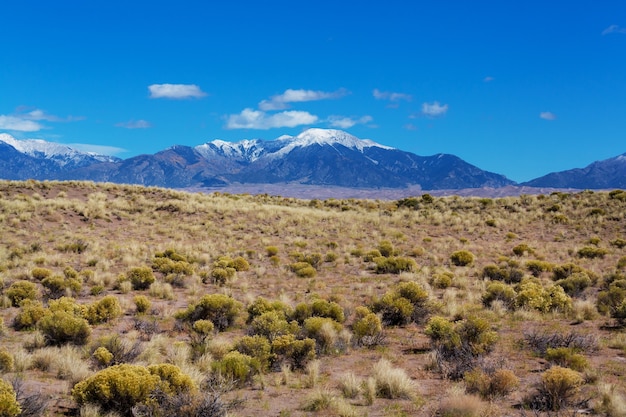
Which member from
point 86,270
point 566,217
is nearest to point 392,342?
point 86,270

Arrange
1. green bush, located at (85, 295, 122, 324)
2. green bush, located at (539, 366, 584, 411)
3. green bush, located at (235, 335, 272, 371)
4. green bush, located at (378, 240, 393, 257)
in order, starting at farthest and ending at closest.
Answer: green bush, located at (378, 240, 393, 257) → green bush, located at (85, 295, 122, 324) → green bush, located at (235, 335, 272, 371) → green bush, located at (539, 366, 584, 411)

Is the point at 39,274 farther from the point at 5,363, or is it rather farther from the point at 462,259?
the point at 462,259

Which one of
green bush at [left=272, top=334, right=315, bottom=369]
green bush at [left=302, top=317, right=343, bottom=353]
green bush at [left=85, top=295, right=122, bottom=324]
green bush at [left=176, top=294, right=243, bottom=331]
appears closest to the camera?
green bush at [left=272, top=334, right=315, bottom=369]

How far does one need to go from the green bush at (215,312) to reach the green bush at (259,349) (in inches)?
122

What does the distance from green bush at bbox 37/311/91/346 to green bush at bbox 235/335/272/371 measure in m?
4.00

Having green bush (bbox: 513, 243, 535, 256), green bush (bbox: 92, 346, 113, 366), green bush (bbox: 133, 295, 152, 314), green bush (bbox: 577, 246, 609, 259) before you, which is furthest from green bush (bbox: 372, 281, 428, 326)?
green bush (bbox: 577, 246, 609, 259)

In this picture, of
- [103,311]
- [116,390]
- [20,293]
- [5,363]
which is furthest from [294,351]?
[20,293]

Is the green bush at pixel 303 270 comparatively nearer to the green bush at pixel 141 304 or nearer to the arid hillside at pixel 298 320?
the arid hillside at pixel 298 320

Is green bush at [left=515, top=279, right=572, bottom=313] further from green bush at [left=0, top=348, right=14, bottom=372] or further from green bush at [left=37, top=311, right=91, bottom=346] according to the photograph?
green bush at [left=0, top=348, right=14, bottom=372]

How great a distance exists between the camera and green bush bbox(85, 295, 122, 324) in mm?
12648

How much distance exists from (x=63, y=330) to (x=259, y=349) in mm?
4884

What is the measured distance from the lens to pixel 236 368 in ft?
28.1

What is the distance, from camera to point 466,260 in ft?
75.5

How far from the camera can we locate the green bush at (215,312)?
42.8 ft
